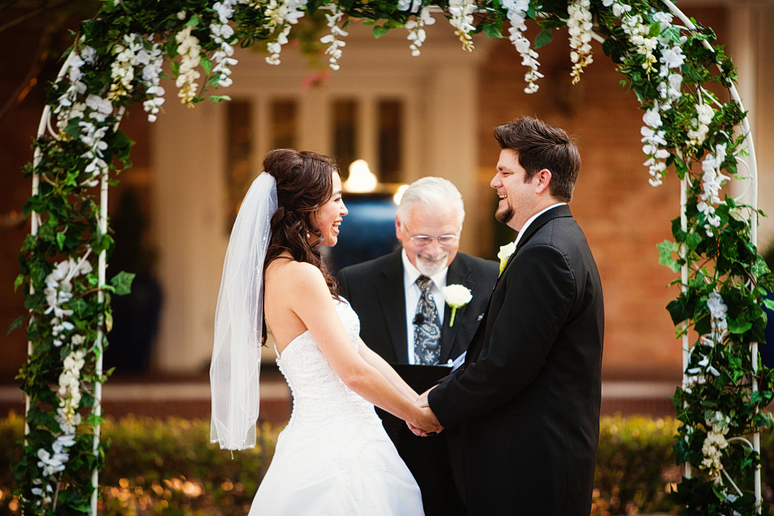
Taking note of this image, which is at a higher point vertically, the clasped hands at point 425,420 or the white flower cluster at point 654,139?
the white flower cluster at point 654,139

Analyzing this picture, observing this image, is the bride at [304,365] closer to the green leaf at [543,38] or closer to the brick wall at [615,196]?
the green leaf at [543,38]

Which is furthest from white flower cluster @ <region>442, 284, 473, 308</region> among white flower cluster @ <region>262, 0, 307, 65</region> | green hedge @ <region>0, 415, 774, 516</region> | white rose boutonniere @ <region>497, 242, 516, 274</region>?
green hedge @ <region>0, 415, 774, 516</region>

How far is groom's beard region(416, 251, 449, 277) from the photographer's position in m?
3.51

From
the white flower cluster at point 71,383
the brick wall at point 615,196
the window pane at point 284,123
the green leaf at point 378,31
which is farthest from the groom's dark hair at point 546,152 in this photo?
the window pane at point 284,123

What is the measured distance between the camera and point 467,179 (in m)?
7.31

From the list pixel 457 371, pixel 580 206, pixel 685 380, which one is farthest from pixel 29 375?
pixel 580 206

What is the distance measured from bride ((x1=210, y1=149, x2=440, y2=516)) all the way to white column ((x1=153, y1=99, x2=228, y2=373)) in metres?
4.86

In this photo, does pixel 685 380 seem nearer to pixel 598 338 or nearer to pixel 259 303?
pixel 598 338

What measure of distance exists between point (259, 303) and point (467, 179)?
4.81 m

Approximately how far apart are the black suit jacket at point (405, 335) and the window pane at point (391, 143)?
13.4 feet

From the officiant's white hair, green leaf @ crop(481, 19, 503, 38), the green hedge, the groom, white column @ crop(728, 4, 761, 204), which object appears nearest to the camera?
the groom

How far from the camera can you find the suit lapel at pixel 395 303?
3.40 meters

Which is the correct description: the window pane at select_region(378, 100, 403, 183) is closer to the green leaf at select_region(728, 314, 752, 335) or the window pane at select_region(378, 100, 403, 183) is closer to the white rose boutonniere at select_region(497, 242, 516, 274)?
the white rose boutonniere at select_region(497, 242, 516, 274)

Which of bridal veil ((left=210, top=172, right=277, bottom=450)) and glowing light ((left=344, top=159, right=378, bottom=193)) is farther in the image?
glowing light ((left=344, top=159, right=378, bottom=193))
